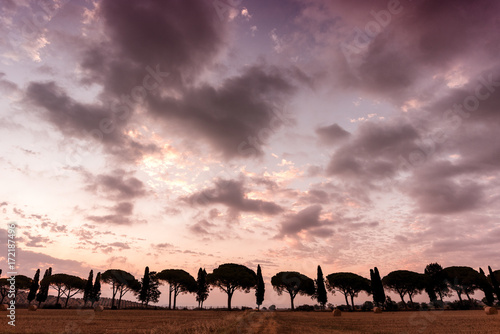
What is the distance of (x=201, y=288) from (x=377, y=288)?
57.0 meters

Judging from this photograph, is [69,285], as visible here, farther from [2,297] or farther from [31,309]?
[31,309]

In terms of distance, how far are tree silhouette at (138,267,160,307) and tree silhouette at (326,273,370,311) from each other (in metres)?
58.7

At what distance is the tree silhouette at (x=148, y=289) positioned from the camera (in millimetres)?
89500

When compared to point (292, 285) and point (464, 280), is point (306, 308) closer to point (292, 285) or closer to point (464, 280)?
point (292, 285)

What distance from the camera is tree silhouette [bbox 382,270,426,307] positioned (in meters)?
89.6

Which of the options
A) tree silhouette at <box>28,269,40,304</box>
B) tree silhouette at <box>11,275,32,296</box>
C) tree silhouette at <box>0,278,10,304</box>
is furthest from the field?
tree silhouette at <box>0,278,10,304</box>

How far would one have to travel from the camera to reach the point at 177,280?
8981 cm

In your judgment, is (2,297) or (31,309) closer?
(31,309)

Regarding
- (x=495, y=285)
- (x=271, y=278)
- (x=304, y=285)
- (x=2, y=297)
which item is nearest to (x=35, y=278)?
(x=2, y=297)

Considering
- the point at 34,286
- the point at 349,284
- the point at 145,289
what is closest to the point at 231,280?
the point at 145,289

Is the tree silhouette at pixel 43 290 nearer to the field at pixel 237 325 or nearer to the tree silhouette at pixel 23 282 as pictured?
the tree silhouette at pixel 23 282

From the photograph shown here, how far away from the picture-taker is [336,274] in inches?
3777

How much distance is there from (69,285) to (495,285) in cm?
13553

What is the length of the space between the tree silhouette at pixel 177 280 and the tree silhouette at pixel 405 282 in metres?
64.7
